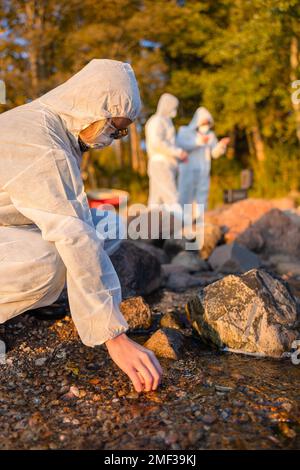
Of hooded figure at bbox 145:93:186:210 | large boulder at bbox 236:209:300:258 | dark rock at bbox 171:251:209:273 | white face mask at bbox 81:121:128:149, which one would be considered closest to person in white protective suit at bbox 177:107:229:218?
hooded figure at bbox 145:93:186:210

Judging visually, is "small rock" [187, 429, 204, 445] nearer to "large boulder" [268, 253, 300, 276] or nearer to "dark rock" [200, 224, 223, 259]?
"large boulder" [268, 253, 300, 276]

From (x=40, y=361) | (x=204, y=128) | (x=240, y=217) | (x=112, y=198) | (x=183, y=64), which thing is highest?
(x=183, y=64)

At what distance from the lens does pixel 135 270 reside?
355 centimetres

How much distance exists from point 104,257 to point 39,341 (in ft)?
2.95

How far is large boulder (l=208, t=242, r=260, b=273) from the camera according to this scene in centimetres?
453

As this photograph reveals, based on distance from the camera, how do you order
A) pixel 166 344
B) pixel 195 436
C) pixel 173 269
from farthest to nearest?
pixel 173 269, pixel 166 344, pixel 195 436

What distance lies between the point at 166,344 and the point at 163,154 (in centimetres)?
647

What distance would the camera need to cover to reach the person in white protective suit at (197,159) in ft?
31.1

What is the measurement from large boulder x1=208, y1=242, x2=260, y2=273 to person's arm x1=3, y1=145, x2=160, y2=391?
283 centimetres

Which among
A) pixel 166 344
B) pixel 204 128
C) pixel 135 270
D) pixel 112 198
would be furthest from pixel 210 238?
pixel 112 198

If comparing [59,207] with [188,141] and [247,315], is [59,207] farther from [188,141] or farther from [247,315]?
[188,141]

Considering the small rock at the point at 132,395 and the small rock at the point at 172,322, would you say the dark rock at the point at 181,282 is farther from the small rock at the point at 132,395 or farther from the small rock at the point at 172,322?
the small rock at the point at 132,395

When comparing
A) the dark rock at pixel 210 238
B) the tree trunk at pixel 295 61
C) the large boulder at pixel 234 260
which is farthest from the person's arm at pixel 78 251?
the tree trunk at pixel 295 61

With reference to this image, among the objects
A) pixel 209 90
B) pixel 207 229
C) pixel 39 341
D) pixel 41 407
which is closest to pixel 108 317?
pixel 41 407
